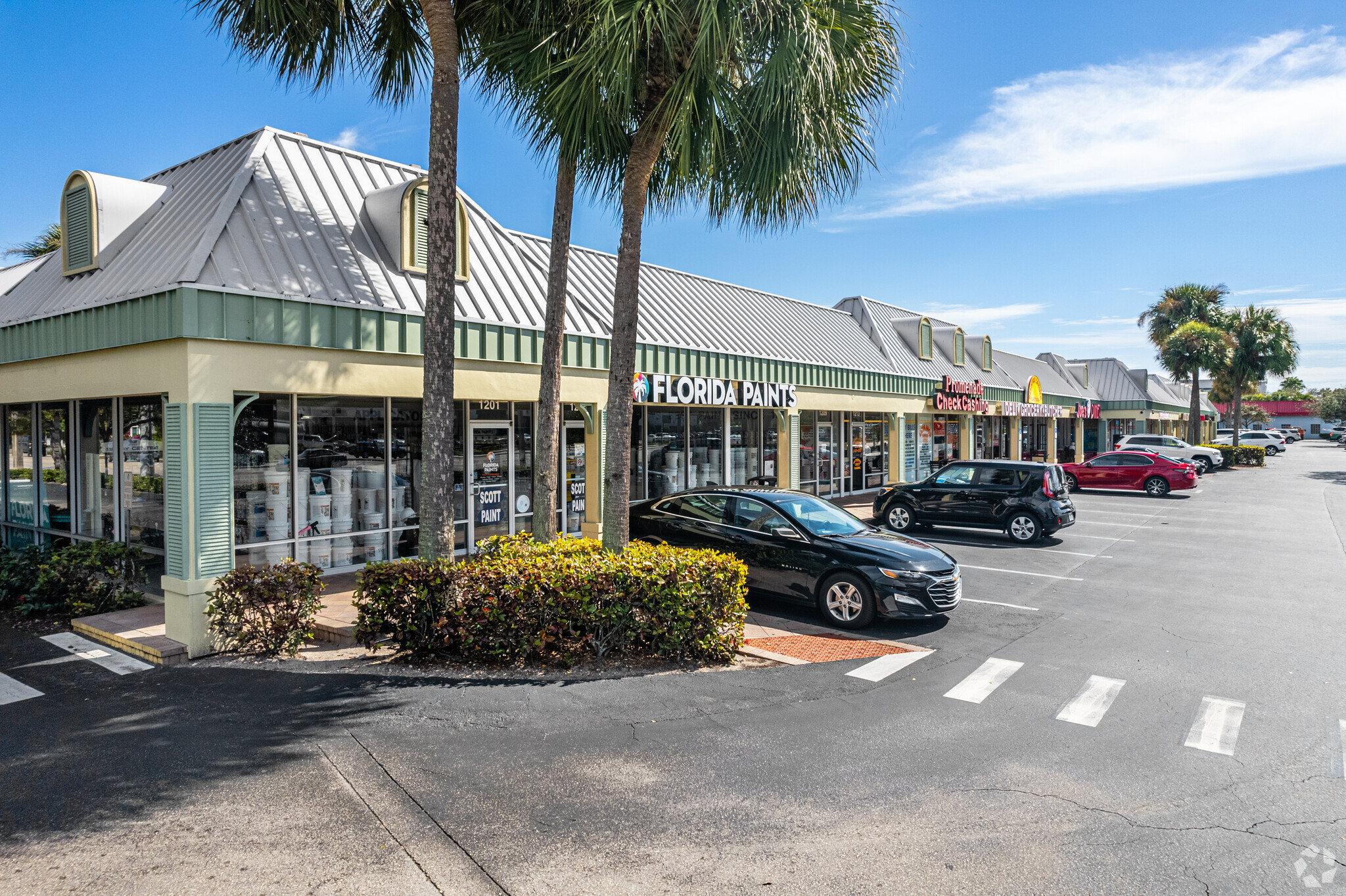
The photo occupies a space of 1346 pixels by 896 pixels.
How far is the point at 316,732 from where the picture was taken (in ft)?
18.2

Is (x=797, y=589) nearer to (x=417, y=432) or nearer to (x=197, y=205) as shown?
(x=417, y=432)

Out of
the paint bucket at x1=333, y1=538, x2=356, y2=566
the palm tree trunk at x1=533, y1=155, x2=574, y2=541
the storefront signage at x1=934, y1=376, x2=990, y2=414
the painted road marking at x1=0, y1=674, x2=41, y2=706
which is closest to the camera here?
the painted road marking at x1=0, y1=674, x2=41, y2=706

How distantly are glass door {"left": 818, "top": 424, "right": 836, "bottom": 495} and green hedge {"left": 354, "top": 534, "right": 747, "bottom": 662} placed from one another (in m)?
14.4

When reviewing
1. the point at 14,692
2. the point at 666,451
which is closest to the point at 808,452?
the point at 666,451

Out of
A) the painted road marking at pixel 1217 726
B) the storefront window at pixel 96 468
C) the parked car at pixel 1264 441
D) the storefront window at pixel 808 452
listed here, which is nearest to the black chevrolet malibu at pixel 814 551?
the painted road marking at pixel 1217 726

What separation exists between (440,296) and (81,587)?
587cm

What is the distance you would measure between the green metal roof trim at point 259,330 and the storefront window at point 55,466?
1.87 metres

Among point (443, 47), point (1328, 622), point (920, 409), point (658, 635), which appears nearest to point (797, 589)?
point (658, 635)

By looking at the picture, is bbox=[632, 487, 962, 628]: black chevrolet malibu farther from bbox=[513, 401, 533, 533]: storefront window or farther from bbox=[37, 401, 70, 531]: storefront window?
bbox=[37, 401, 70, 531]: storefront window

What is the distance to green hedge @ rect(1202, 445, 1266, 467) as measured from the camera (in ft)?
130

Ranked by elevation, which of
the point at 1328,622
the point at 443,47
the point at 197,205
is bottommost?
the point at 1328,622

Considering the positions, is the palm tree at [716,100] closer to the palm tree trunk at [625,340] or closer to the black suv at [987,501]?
the palm tree trunk at [625,340]

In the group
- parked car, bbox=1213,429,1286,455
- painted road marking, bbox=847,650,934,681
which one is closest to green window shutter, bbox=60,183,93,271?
painted road marking, bbox=847,650,934,681

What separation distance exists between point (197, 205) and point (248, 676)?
20.4ft
